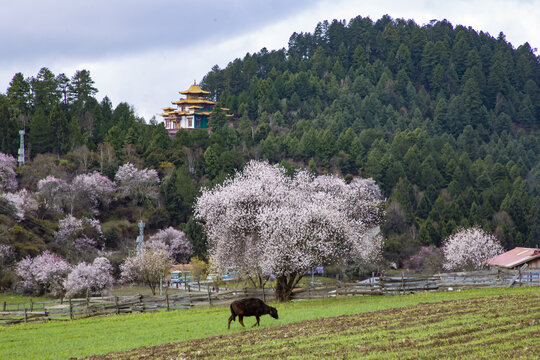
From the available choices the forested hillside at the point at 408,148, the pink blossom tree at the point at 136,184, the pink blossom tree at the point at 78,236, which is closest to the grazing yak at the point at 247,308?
the pink blossom tree at the point at 78,236

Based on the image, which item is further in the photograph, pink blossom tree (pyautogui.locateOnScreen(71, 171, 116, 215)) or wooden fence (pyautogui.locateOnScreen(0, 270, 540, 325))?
pink blossom tree (pyautogui.locateOnScreen(71, 171, 116, 215))

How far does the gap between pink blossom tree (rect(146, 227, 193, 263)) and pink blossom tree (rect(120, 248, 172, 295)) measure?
11.3 m

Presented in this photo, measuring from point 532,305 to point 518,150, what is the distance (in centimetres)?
15089

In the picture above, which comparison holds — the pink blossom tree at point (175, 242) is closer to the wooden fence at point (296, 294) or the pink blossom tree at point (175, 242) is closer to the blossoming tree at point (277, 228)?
the blossoming tree at point (277, 228)

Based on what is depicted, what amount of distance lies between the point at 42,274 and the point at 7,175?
95.7 feet

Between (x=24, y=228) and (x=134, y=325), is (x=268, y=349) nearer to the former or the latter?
(x=134, y=325)

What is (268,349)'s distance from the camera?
18.4 meters

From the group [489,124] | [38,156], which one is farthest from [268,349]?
[489,124]

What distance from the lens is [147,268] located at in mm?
66750

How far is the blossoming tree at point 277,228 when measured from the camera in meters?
40.5

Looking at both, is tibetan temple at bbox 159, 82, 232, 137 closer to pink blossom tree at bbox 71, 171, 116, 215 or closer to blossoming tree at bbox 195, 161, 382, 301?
pink blossom tree at bbox 71, 171, 116, 215

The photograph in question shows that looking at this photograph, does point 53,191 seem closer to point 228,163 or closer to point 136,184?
point 136,184

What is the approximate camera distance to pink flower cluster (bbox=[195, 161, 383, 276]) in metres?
40.5

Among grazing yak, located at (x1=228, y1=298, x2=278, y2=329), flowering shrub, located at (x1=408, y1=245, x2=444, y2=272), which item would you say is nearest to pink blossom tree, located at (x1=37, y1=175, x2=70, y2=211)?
flowering shrub, located at (x1=408, y1=245, x2=444, y2=272)
